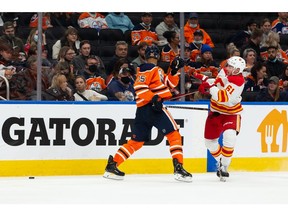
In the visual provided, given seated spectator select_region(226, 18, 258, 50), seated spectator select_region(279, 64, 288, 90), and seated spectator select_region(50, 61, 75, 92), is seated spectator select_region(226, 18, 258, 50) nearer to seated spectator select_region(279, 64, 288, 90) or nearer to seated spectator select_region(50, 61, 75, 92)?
seated spectator select_region(279, 64, 288, 90)

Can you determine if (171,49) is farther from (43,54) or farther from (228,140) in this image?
(228,140)

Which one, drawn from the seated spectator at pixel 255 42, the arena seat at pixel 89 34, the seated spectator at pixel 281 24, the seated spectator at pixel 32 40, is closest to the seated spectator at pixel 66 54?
the seated spectator at pixel 32 40

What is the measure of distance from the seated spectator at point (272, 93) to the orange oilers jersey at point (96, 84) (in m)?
1.92

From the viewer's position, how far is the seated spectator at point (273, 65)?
12297mm

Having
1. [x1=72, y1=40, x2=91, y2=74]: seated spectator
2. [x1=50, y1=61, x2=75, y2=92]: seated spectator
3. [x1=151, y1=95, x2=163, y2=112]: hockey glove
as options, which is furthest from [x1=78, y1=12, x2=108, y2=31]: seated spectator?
[x1=151, y1=95, x2=163, y2=112]: hockey glove

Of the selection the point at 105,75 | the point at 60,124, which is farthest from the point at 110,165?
the point at 105,75

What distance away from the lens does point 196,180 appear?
10.3 metres

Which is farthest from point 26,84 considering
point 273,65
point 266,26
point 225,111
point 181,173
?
point 266,26

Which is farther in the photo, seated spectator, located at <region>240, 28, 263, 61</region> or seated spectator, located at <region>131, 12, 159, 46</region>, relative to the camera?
seated spectator, located at <region>240, 28, 263, 61</region>

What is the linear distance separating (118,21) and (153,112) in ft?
8.58

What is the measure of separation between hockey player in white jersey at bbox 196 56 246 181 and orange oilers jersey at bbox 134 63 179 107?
0.36 meters

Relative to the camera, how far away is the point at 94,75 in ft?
37.1

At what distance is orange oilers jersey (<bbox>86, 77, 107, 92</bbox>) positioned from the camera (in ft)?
36.7

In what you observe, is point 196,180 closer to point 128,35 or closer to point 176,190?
point 176,190
